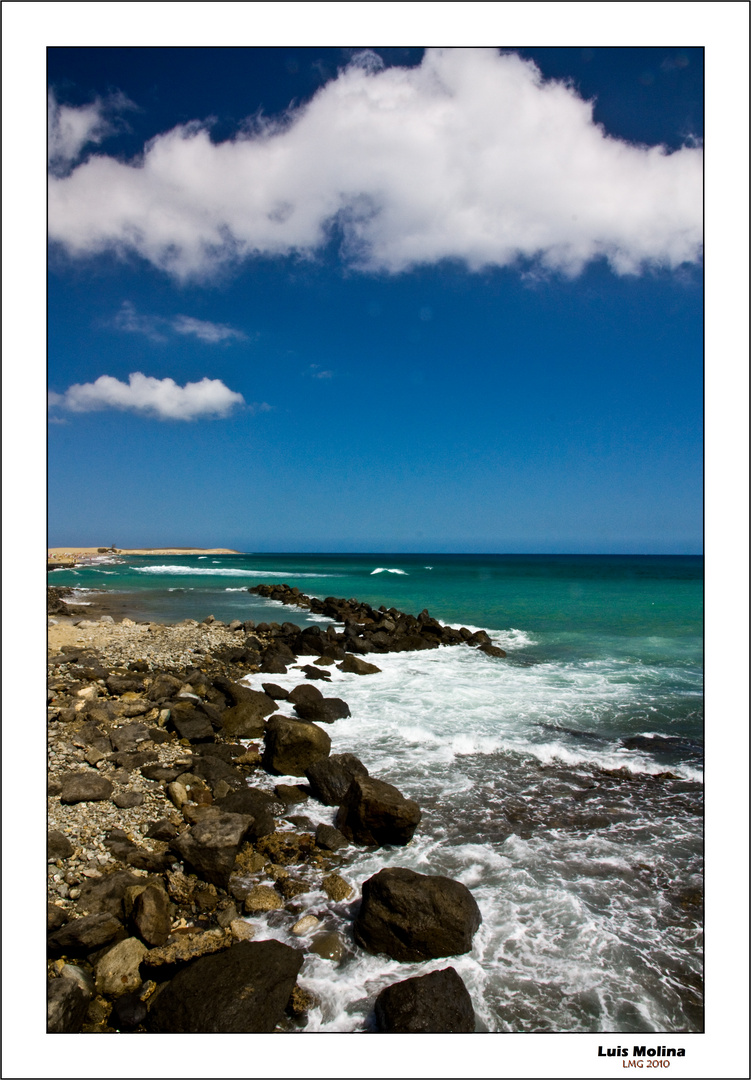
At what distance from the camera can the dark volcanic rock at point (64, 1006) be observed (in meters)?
Result: 3.27

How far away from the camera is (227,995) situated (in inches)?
137

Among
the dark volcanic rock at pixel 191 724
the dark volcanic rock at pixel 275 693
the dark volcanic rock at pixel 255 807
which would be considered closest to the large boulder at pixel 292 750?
the dark volcanic rock at pixel 255 807

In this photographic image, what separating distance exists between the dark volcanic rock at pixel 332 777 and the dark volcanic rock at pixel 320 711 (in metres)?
2.81

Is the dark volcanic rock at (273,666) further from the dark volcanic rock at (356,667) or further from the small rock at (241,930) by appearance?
the small rock at (241,930)

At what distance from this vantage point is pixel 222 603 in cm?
3162

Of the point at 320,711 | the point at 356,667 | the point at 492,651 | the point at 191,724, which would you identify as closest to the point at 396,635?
the point at 492,651

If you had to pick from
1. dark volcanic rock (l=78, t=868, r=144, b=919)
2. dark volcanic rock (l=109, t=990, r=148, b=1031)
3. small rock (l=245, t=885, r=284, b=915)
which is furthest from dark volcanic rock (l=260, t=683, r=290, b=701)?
dark volcanic rock (l=109, t=990, r=148, b=1031)

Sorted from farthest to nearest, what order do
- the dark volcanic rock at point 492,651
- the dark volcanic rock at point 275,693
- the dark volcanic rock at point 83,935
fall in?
the dark volcanic rock at point 492,651, the dark volcanic rock at point 275,693, the dark volcanic rock at point 83,935

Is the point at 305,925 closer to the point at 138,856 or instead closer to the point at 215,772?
the point at 138,856

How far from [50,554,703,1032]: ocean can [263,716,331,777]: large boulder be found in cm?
25

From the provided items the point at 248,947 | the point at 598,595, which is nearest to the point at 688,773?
the point at 248,947

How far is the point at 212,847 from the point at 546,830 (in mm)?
4121

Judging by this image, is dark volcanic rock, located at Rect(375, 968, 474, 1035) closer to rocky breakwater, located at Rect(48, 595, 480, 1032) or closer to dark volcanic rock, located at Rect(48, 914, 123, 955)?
rocky breakwater, located at Rect(48, 595, 480, 1032)

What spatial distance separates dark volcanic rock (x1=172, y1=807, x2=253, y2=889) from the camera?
4930mm
